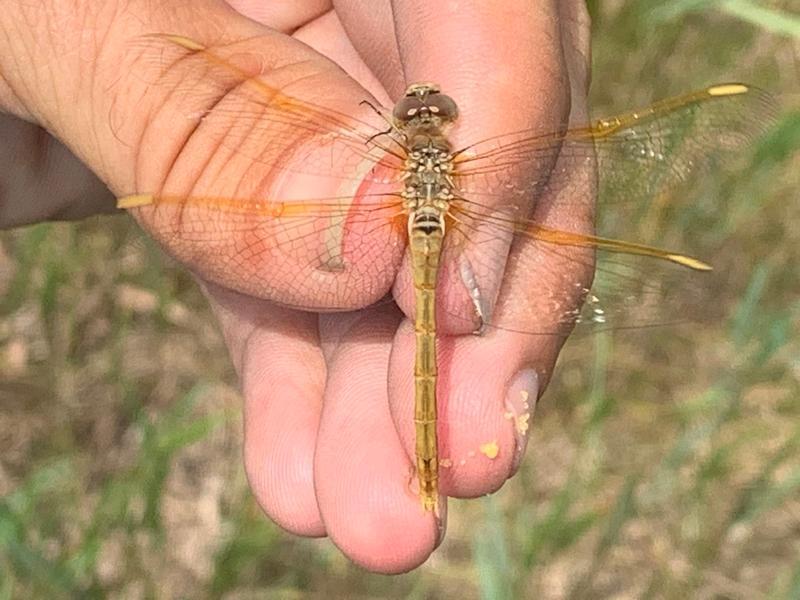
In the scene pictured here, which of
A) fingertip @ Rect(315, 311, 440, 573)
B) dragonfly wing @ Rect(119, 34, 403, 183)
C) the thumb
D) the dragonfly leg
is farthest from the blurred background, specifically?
dragonfly wing @ Rect(119, 34, 403, 183)

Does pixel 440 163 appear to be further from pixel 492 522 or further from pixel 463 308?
pixel 492 522

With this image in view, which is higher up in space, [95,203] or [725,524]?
[95,203]

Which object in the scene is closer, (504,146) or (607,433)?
(504,146)

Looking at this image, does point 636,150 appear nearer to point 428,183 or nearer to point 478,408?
point 428,183

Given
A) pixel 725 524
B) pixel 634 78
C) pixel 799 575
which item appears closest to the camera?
pixel 799 575

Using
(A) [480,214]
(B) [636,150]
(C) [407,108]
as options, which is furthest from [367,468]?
(B) [636,150]

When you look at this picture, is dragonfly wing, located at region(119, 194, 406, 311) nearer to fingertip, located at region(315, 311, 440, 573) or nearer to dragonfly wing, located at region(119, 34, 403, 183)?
A: dragonfly wing, located at region(119, 34, 403, 183)

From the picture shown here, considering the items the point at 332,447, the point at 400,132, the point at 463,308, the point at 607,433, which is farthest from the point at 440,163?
the point at 607,433

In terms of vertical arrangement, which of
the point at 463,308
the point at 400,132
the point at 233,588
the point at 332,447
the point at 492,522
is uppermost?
the point at 400,132
